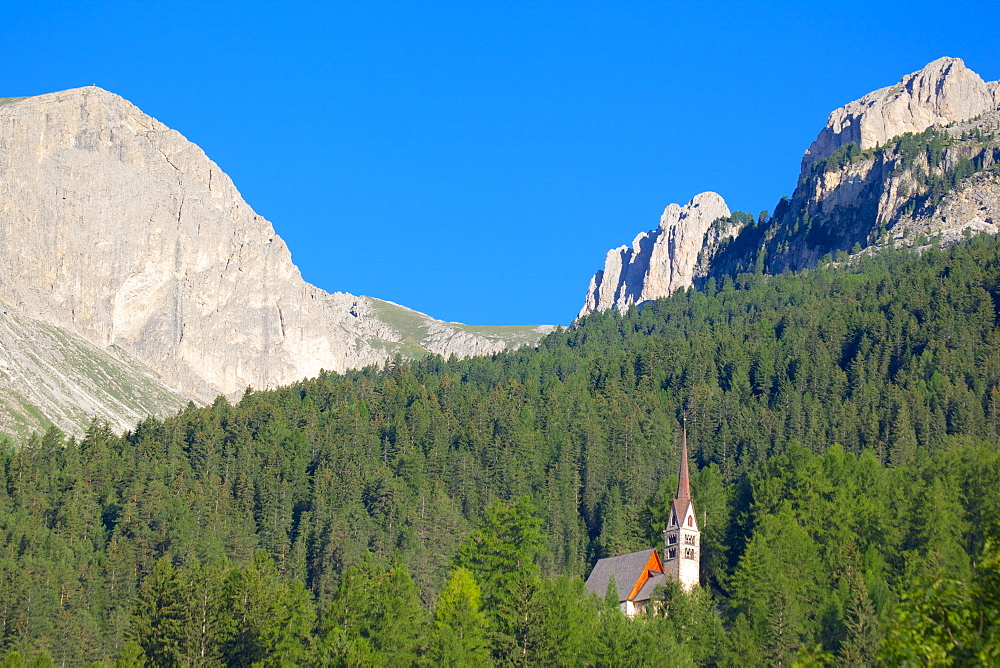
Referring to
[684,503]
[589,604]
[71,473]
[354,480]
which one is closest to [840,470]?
[684,503]

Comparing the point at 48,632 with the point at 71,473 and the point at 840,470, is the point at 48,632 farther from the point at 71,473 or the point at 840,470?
the point at 840,470

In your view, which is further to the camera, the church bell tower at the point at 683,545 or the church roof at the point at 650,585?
the church bell tower at the point at 683,545

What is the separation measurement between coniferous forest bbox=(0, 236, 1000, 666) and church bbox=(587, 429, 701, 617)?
6.21 ft

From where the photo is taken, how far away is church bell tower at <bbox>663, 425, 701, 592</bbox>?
88.9 m

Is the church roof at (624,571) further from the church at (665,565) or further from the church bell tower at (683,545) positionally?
the church bell tower at (683,545)

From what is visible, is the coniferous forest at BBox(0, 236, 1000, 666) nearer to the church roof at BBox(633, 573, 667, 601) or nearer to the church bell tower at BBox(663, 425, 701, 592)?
the church bell tower at BBox(663, 425, 701, 592)

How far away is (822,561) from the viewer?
81.3m

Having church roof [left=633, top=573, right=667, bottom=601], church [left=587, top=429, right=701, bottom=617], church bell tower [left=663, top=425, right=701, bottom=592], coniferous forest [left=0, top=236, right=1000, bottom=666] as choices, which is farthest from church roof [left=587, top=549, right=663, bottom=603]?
coniferous forest [left=0, top=236, right=1000, bottom=666]

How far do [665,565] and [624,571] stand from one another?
3.12m

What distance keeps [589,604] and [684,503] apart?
24256 mm

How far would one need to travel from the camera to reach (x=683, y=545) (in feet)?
295

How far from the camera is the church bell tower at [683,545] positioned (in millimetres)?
88938

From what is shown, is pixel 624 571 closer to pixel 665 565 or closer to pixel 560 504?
pixel 665 565

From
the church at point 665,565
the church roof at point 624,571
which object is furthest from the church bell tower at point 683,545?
the church roof at point 624,571
